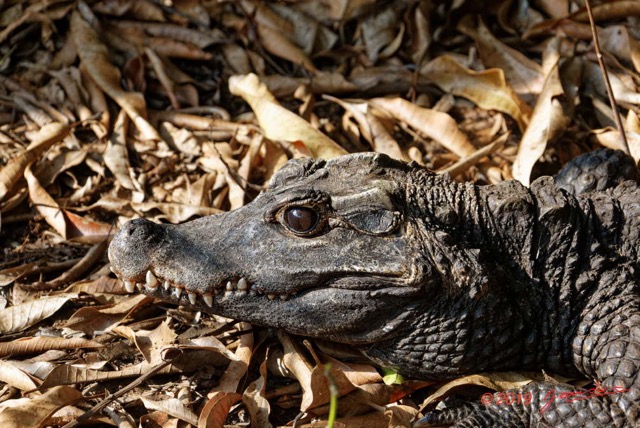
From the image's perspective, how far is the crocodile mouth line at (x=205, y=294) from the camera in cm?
367

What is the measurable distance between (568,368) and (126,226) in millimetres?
2405

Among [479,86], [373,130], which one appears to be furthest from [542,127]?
[373,130]

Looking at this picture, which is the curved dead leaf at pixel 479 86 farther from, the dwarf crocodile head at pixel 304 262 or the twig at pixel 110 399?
the twig at pixel 110 399

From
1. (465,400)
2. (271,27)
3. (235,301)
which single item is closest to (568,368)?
(465,400)

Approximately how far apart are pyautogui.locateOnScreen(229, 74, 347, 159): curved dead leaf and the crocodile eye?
5.02 ft

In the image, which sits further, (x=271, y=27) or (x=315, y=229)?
(x=271, y=27)

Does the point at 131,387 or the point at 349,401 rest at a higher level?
the point at 349,401

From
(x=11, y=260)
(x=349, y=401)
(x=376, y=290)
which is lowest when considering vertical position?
(x=11, y=260)

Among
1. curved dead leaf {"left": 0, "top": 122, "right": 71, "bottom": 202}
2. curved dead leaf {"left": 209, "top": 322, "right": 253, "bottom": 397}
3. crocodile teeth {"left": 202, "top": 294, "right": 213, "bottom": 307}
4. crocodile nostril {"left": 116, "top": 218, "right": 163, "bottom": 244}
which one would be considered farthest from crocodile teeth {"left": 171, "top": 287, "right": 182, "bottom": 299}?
curved dead leaf {"left": 0, "top": 122, "right": 71, "bottom": 202}

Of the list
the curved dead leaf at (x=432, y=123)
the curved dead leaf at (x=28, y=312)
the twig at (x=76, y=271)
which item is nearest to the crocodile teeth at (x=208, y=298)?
the curved dead leaf at (x=28, y=312)

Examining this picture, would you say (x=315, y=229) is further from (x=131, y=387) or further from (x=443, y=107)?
(x=443, y=107)

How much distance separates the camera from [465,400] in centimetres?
373

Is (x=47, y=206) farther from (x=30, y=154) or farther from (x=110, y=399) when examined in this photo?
(x=110, y=399)

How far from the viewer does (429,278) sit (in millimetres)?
3504
